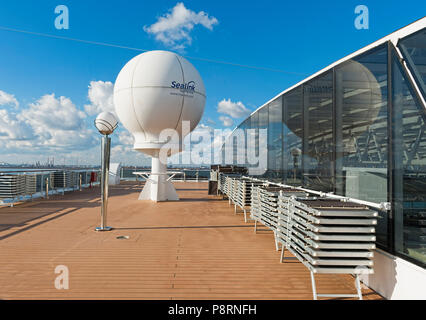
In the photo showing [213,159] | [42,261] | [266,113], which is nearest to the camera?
[42,261]

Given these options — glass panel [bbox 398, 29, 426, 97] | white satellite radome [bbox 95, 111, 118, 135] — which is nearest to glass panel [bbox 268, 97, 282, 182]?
white satellite radome [bbox 95, 111, 118, 135]

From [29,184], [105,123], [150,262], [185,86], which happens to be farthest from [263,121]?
[29,184]

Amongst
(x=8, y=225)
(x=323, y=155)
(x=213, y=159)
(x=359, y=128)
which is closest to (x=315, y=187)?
(x=323, y=155)

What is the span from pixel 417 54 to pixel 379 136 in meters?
0.94

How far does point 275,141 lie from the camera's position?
8.07m

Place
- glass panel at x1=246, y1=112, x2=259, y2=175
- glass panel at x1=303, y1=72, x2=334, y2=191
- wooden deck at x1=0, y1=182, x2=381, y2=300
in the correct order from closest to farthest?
wooden deck at x1=0, y1=182, x2=381, y2=300 < glass panel at x1=303, y1=72, x2=334, y2=191 < glass panel at x1=246, y1=112, x2=259, y2=175

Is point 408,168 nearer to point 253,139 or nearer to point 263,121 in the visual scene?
point 263,121

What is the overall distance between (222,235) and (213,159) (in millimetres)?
11999

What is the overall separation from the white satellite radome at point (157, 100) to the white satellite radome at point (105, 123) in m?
4.18

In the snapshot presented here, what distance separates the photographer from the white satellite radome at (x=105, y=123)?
21.2ft

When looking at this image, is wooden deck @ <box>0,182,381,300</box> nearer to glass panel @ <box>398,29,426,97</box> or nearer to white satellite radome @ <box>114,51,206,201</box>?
glass panel @ <box>398,29,426,97</box>

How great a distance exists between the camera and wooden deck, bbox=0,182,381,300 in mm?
3404
